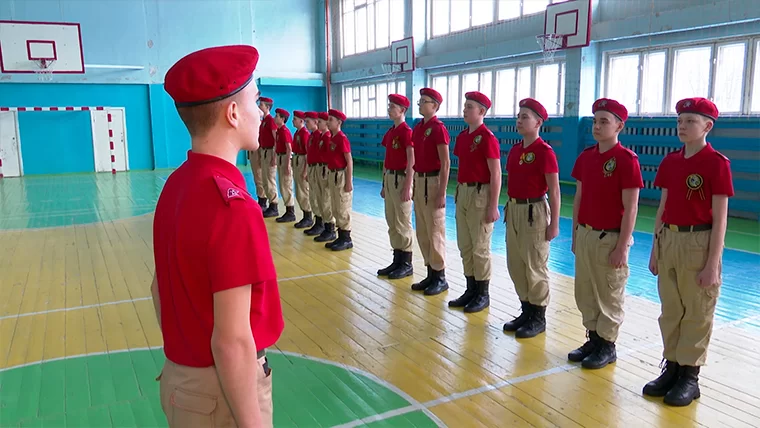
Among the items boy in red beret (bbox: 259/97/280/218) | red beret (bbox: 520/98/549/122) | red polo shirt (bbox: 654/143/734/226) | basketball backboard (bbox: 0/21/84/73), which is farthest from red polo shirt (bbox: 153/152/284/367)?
basketball backboard (bbox: 0/21/84/73)

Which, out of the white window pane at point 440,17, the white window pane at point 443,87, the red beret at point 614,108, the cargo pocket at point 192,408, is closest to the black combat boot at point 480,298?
the red beret at point 614,108

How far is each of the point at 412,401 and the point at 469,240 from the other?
186 cm

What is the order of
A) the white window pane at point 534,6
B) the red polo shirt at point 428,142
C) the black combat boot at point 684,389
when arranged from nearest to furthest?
1. the black combat boot at point 684,389
2. the red polo shirt at point 428,142
3. the white window pane at point 534,6

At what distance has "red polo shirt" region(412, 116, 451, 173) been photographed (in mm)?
5129

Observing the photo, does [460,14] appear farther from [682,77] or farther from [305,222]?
[305,222]

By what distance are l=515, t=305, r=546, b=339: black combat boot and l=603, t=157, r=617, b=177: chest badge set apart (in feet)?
4.20

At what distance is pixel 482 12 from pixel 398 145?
9023mm

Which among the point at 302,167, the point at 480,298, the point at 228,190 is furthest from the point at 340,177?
the point at 228,190

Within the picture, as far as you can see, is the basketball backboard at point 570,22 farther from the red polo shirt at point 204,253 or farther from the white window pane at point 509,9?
the red polo shirt at point 204,253

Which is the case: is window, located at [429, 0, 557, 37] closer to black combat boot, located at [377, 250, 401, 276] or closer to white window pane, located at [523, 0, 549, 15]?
white window pane, located at [523, 0, 549, 15]

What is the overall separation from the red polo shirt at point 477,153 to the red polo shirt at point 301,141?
13.8 feet

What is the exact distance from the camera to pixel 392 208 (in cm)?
602

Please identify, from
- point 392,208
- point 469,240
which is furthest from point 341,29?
point 469,240

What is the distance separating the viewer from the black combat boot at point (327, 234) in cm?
771
